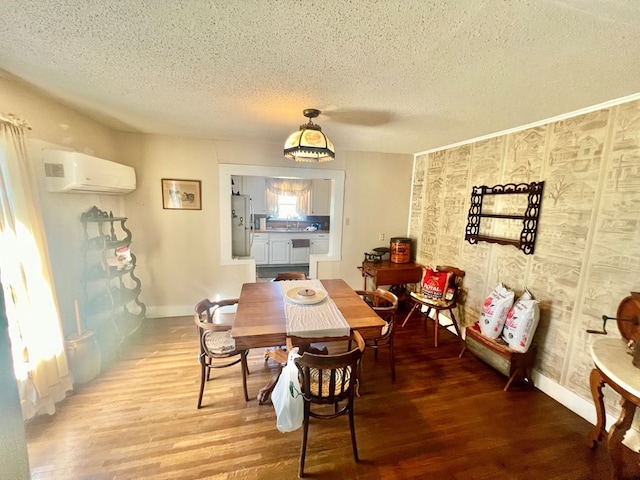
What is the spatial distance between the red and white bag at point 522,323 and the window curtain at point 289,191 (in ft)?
17.8

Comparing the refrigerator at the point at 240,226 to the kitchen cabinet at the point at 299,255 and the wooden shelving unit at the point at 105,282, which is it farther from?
the kitchen cabinet at the point at 299,255

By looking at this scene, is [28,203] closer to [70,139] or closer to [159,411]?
[70,139]

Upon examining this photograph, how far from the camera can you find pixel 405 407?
6.61 feet

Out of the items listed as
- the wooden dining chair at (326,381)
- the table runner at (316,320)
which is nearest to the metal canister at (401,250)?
the table runner at (316,320)

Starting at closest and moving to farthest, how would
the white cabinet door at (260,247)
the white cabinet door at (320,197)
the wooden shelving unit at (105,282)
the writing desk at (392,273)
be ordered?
the wooden shelving unit at (105,282) < the writing desk at (392,273) < the white cabinet door at (260,247) < the white cabinet door at (320,197)

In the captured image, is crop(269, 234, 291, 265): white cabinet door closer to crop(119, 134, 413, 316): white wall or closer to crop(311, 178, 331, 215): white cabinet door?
crop(311, 178, 331, 215): white cabinet door

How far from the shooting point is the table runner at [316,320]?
5.68ft

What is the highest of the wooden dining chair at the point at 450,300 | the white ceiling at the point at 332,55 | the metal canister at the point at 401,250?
the white ceiling at the point at 332,55

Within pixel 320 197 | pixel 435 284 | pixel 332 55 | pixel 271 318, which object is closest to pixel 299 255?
pixel 320 197

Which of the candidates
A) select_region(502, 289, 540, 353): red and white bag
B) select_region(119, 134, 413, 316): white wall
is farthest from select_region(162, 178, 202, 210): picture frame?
select_region(502, 289, 540, 353): red and white bag

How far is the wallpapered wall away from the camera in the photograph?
68.9 inches

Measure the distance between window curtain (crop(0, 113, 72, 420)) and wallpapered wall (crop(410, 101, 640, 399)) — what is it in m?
3.87

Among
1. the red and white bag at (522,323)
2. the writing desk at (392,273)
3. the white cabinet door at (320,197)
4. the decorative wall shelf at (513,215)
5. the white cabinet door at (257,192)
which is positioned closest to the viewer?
the red and white bag at (522,323)

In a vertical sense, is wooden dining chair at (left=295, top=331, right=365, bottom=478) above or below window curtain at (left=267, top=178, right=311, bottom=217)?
below
